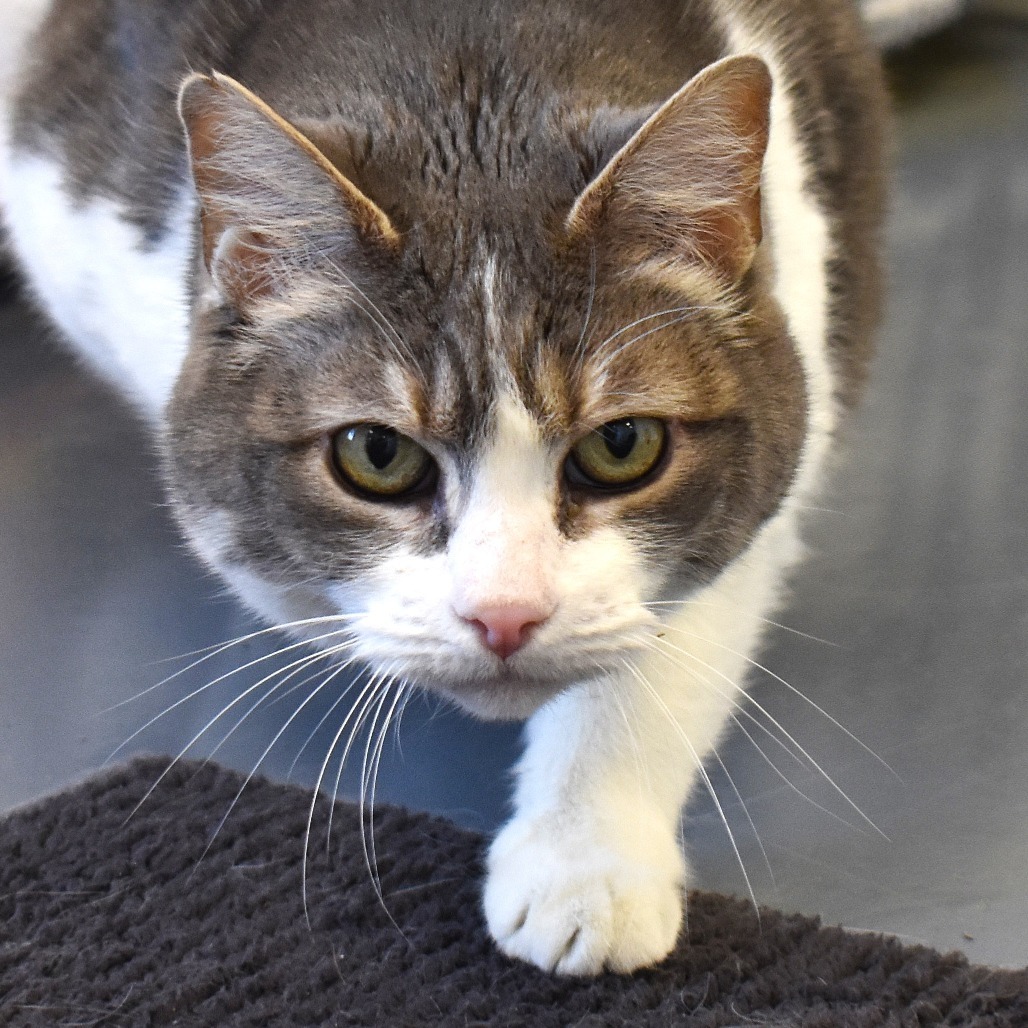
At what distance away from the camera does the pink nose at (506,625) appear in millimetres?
953

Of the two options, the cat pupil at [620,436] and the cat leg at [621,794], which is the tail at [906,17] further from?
the cat pupil at [620,436]

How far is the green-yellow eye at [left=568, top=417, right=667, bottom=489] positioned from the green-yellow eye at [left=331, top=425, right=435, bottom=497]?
13cm

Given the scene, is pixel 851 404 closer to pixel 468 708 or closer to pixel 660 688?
pixel 660 688

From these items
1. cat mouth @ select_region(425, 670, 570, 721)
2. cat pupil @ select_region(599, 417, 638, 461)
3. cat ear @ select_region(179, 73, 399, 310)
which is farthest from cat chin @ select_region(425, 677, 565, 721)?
cat ear @ select_region(179, 73, 399, 310)

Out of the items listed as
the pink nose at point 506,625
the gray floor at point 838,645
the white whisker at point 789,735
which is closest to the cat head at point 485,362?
the pink nose at point 506,625

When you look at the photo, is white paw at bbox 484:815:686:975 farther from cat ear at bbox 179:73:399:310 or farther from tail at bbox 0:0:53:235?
tail at bbox 0:0:53:235

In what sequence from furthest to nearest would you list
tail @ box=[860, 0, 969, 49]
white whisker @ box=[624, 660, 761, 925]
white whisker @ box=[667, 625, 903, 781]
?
tail @ box=[860, 0, 969, 49] → white whisker @ box=[667, 625, 903, 781] → white whisker @ box=[624, 660, 761, 925]

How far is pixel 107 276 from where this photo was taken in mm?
1535

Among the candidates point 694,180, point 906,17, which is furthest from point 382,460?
point 906,17

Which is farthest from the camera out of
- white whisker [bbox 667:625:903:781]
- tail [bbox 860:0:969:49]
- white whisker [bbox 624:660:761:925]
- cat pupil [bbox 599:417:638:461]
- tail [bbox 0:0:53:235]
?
tail [bbox 860:0:969:49]

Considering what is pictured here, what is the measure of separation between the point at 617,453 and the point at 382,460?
20cm

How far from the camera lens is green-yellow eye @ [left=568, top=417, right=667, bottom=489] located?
3.44ft

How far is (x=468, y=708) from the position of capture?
3.67ft

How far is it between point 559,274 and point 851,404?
0.76 m
